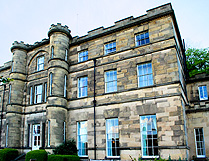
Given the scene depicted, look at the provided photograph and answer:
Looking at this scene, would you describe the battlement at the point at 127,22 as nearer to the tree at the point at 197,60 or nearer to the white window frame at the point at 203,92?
the white window frame at the point at 203,92

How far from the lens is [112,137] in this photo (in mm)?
15758

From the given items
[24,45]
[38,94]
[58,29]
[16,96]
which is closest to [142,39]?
[58,29]

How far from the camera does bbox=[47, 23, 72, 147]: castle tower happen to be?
55.6 ft

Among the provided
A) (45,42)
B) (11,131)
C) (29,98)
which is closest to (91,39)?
(45,42)

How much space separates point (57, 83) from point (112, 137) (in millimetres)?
6528

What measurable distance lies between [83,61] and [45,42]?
17.0 ft

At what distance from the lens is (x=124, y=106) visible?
51.5ft

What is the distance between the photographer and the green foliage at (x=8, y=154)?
17734mm

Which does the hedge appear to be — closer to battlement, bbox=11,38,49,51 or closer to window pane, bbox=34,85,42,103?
window pane, bbox=34,85,42,103

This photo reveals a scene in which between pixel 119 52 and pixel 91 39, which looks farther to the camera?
pixel 91 39

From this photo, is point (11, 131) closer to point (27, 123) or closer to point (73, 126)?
point (27, 123)

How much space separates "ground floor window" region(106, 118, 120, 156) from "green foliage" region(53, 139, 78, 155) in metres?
2.83

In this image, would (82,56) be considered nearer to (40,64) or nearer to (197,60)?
(40,64)

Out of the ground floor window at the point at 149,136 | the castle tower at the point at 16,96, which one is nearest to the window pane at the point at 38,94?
the castle tower at the point at 16,96
